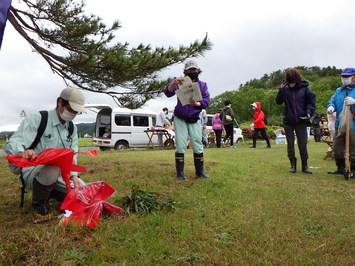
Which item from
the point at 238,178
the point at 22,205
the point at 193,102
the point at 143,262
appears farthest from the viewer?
the point at 238,178

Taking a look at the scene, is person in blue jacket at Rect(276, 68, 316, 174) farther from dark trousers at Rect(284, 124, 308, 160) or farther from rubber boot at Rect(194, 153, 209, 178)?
rubber boot at Rect(194, 153, 209, 178)

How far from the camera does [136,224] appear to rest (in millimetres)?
2242

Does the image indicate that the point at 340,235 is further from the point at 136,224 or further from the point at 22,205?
the point at 22,205

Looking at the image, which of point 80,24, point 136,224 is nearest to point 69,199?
point 136,224

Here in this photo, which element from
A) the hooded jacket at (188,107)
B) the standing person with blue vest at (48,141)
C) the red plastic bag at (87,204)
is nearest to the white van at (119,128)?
the hooded jacket at (188,107)

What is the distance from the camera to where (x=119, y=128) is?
1240 cm

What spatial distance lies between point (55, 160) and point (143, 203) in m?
0.91

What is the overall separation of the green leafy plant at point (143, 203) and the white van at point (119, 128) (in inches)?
381

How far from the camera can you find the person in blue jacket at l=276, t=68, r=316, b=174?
15.7ft

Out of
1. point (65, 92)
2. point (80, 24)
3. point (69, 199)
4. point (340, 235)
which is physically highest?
point (80, 24)

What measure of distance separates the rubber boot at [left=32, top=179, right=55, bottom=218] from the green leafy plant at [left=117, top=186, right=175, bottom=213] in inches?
27.7

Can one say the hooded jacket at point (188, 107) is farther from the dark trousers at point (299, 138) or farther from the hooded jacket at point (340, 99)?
the hooded jacket at point (340, 99)

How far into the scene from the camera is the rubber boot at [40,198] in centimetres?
250

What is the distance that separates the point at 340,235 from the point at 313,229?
0.20 metres
